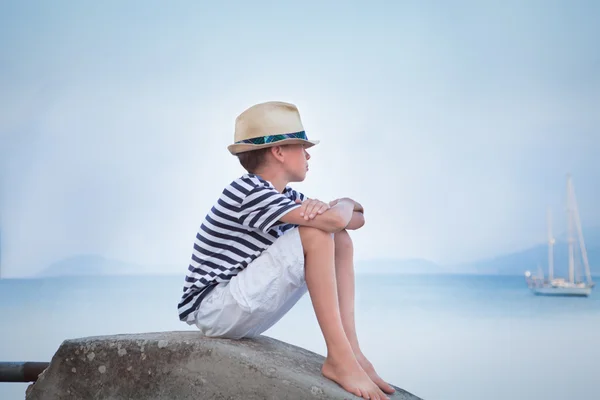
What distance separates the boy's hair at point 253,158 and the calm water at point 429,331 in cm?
388

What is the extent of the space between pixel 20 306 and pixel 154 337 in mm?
10155

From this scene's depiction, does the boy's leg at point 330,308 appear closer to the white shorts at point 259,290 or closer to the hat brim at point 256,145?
the white shorts at point 259,290

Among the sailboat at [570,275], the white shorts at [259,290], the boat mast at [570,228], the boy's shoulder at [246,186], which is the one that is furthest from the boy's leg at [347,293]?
the boat mast at [570,228]

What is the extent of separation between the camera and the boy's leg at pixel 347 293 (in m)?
1.95

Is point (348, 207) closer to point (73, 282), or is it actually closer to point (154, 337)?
point (154, 337)

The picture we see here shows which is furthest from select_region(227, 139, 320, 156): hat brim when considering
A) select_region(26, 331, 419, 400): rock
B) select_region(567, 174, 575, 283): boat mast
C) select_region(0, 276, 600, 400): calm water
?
select_region(567, 174, 575, 283): boat mast

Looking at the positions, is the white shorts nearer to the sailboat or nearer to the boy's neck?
the boy's neck

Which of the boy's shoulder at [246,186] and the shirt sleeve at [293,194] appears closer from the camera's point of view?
the boy's shoulder at [246,186]

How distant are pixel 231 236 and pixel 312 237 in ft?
0.79

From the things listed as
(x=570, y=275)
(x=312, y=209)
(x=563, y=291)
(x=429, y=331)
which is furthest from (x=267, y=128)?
(x=563, y=291)

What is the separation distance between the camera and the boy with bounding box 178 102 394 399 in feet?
5.87

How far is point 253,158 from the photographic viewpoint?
205 cm

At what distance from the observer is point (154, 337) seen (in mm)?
1836

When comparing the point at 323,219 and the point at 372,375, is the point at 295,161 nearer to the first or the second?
the point at 323,219
